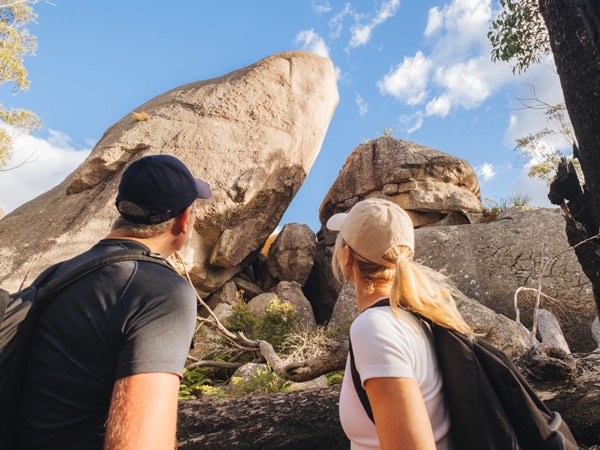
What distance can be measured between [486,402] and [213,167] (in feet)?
43.0

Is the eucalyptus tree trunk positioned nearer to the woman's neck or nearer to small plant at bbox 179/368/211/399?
the woman's neck

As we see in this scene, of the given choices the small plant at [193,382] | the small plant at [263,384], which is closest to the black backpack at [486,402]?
the small plant at [263,384]

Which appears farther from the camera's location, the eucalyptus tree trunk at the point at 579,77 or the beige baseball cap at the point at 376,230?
the eucalyptus tree trunk at the point at 579,77

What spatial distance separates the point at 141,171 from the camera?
2.06 m

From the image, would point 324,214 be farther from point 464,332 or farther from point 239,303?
point 464,332

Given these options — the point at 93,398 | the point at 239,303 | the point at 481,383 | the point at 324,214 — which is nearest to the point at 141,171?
the point at 93,398

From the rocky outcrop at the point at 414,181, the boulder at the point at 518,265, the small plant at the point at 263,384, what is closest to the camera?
the small plant at the point at 263,384

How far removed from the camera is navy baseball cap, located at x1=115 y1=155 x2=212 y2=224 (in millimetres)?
2008

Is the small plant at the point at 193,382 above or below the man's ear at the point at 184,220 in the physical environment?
above

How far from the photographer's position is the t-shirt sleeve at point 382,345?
5.43 ft

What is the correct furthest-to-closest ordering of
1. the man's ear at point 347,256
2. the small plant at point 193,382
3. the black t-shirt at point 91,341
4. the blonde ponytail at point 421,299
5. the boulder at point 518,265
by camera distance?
the boulder at point 518,265 < the small plant at point 193,382 < the man's ear at point 347,256 < the blonde ponytail at point 421,299 < the black t-shirt at point 91,341

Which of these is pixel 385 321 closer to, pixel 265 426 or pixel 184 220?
pixel 184 220

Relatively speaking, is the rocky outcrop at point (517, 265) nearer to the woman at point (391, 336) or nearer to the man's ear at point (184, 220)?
the woman at point (391, 336)

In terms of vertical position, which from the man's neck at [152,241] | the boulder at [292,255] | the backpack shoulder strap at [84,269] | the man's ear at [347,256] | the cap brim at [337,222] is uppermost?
the boulder at [292,255]
